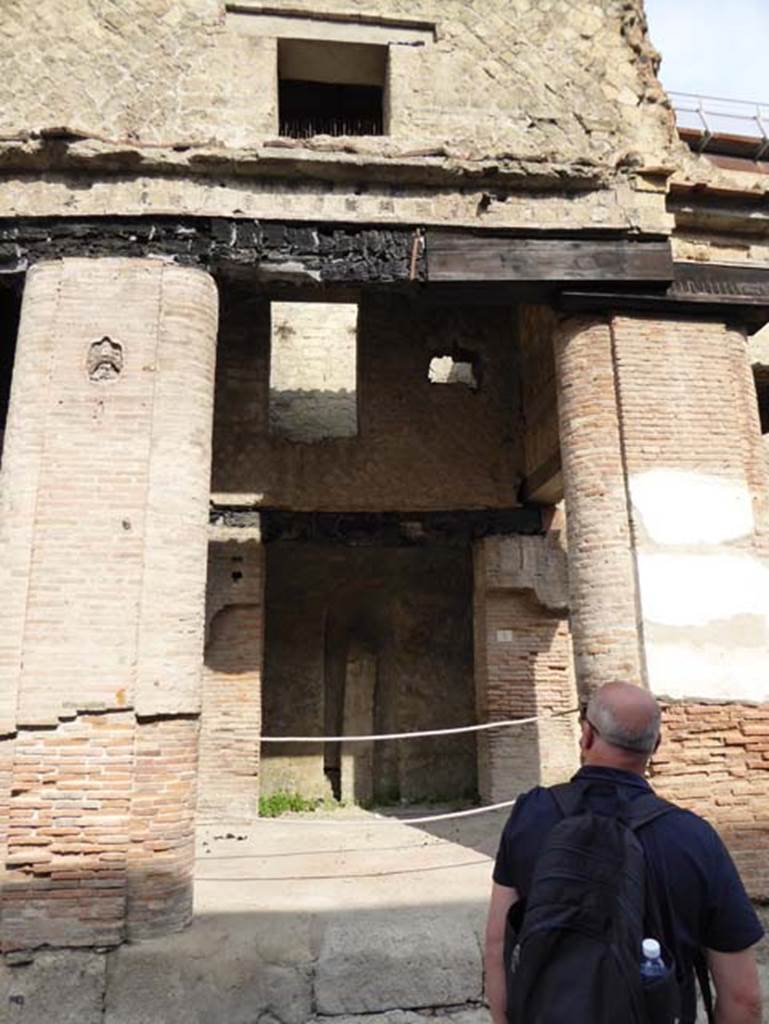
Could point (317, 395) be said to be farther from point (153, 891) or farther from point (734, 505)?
point (153, 891)

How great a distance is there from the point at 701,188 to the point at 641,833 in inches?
287

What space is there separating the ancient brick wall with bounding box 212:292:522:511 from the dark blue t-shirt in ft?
23.0

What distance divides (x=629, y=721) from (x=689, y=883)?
40 cm

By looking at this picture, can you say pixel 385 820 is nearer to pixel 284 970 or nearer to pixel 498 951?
pixel 284 970

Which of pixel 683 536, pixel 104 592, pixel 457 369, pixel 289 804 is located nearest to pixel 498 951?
pixel 104 592

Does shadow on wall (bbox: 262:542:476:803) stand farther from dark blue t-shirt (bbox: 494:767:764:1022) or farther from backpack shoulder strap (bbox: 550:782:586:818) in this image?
dark blue t-shirt (bbox: 494:767:764:1022)

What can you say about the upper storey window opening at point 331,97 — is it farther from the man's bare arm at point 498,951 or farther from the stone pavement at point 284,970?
the man's bare arm at point 498,951

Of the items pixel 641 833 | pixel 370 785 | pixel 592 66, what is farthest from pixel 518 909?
pixel 370 785

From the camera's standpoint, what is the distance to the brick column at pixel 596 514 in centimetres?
548

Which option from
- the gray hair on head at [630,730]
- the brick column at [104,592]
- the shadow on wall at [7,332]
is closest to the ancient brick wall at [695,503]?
the brick column at [104,592]

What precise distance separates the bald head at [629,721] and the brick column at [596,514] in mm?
3409

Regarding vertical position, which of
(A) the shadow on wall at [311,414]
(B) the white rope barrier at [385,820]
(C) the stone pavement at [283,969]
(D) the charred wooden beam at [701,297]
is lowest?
(C) the stone pavement at [283,969]

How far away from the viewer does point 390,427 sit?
907 centimetres

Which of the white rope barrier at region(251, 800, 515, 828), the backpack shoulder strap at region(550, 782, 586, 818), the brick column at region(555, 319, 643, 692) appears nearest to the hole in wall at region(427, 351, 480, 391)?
the brick column at region(555, 319, 643, 692)
